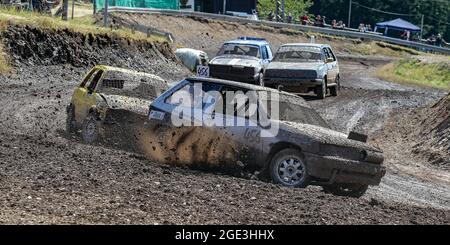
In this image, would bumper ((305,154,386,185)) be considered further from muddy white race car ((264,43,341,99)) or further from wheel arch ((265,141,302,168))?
muddy white race car ((264,43,341,99))

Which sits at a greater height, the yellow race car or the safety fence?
the safety fence

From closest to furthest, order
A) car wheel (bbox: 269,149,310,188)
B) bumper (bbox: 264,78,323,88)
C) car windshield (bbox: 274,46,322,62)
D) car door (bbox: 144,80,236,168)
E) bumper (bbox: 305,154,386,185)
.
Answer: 1. bumper (bbox: 305,154,386,185)
2. car wheel (bbox: 269,149,310,188)
3. car door (bbox: 144,80,236,168)
4. bumper (bbox: 264,78,323,88)
5. car windshield (bbox: 274,46,322,62)

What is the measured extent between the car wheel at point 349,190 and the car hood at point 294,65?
1249cm

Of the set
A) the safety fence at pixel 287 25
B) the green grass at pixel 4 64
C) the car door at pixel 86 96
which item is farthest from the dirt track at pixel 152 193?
the safety fence at pixel 287 25

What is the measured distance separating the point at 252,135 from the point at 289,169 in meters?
0.71

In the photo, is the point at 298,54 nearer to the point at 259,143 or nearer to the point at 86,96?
the point at 86,96

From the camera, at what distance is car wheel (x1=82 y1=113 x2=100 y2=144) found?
13727 mm

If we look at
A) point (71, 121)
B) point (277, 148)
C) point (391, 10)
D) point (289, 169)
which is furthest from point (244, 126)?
point (391, 10)

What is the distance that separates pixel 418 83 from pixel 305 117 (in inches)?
1157

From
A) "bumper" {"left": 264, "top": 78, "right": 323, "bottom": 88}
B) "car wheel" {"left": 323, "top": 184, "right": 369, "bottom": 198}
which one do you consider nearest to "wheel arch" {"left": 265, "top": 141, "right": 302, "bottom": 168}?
"car wheel" {"left": 323, "top": 184, "right": 369, "bottom": 198}

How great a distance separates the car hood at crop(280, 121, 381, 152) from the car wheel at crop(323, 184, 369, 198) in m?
0.56
